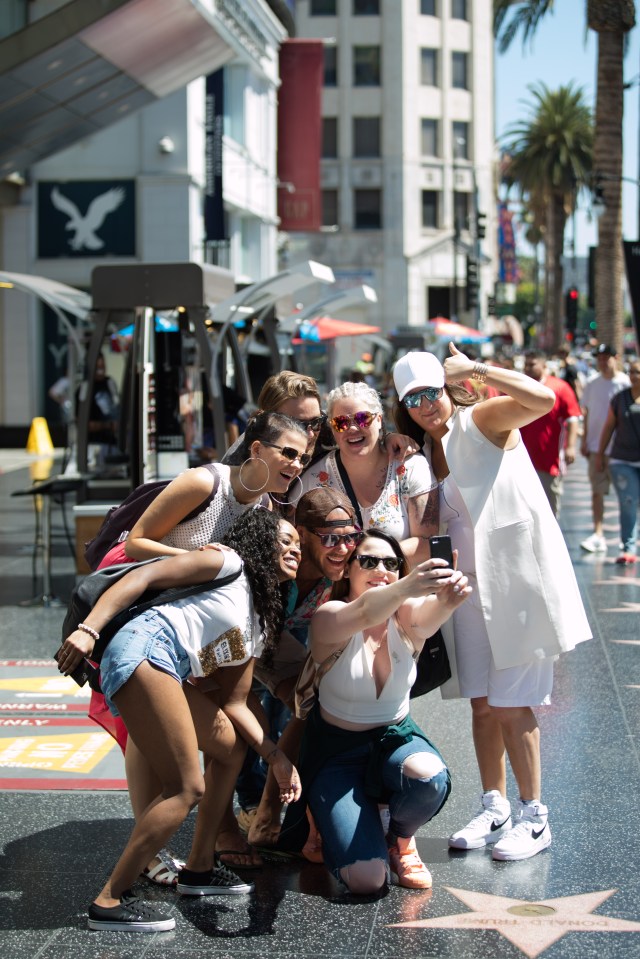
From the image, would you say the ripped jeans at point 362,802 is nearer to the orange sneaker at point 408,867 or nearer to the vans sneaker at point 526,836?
the orange sneaker at point 408,867

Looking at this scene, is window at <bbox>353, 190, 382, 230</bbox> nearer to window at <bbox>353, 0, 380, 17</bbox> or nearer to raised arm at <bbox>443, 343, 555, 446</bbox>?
window at <bbox>353, 0, 380, 17</bbox>

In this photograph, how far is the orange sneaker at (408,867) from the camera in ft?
14.7

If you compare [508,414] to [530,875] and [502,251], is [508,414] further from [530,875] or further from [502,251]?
[502,251]

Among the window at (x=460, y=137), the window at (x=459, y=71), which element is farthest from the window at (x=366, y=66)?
the window at (x=460, y=137)

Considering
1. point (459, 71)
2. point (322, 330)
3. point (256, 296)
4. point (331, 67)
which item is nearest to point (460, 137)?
point (459, 71)

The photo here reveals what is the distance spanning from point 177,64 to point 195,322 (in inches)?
348

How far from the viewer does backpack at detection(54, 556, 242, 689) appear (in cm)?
411

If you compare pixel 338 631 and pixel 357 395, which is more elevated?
pixel 357 395

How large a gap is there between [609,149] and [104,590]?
2071 cm

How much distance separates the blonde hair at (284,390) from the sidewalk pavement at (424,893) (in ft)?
5.57

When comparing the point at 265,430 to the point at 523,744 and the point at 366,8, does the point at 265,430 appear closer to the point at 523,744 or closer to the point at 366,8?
the point at 523,744

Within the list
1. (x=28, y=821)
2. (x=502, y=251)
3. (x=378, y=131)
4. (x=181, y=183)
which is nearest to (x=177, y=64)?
(x=181, y=183)

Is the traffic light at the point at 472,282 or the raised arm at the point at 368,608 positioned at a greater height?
the traffic light at the point at 472,282

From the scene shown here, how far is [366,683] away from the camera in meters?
4.56
